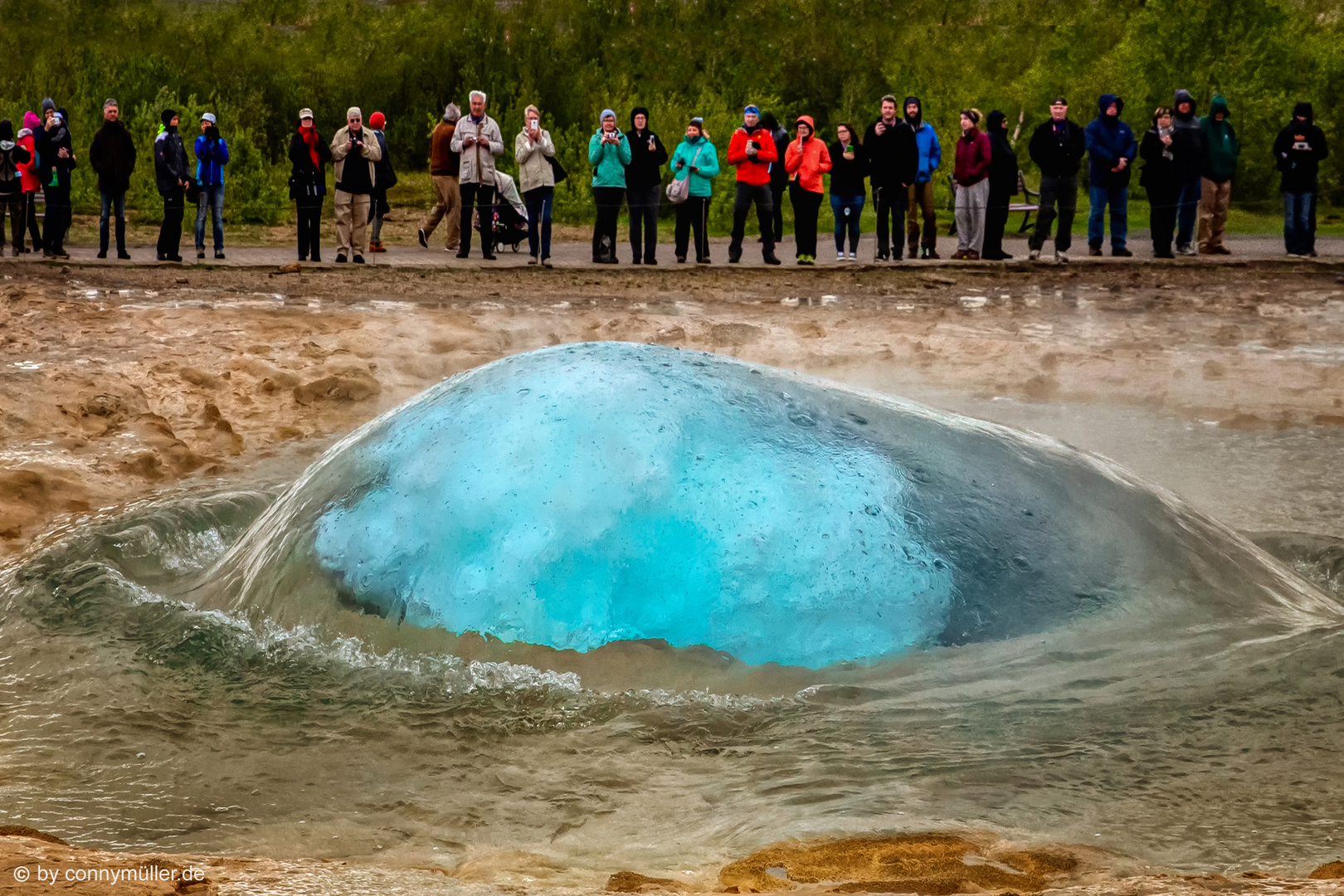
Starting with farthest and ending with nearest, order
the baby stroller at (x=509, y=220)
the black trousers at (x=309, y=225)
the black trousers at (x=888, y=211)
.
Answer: the baby stroller at (x=509, y=220) < the black trousers at (x=309, y=225) < the black trousers at (x=888, y=211)

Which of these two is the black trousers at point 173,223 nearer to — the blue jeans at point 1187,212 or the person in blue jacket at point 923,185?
the person in blue jacket at point 923,185

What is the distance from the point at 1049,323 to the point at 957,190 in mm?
2930

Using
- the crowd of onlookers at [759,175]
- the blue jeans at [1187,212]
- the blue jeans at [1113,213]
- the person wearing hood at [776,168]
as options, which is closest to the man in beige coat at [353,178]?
the crowd of onlookers at [759,175]

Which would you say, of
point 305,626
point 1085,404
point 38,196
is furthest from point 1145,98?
point 305,626

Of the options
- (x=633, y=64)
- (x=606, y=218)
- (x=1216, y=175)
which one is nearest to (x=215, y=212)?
(x=606, y=218)

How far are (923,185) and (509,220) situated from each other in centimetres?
390

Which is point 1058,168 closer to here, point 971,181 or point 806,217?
point 971,181

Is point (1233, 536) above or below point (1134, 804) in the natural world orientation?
above

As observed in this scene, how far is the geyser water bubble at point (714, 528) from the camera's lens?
13.1 ft

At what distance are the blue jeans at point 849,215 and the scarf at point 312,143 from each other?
4.51m

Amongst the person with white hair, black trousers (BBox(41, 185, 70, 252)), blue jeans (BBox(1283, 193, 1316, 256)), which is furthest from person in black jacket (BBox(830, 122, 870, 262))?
black trousers (BBox(41, 185, 70, 252))

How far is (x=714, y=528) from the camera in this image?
13.2 feet

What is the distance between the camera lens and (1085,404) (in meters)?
7.90

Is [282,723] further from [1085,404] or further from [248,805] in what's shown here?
[1085,404]
